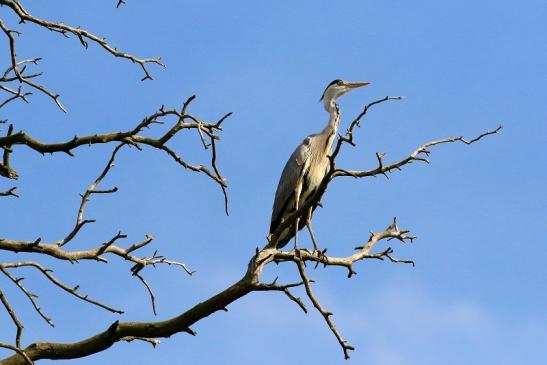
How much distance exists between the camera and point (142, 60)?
19.8ft

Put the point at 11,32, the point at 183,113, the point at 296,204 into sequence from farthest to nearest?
the point at 296,204, the point at 11,32, the point at 183,113


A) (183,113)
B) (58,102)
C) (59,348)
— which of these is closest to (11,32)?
(58,102)

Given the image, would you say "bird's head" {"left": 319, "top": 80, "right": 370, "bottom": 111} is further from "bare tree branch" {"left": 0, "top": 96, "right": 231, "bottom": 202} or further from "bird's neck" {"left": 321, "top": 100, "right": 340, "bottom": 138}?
"bare tree branch" {"left": 0, "top": 96, "right": 231, "bottom": 202}

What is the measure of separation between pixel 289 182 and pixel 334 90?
1379mm

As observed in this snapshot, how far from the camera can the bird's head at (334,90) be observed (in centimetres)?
980

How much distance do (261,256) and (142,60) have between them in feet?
4.58

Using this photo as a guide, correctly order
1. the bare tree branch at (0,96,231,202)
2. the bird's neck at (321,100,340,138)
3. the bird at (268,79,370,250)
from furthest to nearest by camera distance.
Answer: the bird's neck at (321,100,340,138)
the bird at (268,79,370,250)
the bare tree branch at (0,96,231,202)

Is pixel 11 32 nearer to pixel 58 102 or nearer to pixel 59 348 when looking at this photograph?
pixel 58 102

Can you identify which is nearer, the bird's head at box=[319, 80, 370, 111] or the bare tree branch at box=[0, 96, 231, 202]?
the bare tree branch at box=[0, 96, 231, 202]

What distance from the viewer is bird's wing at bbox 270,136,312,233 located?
8845 mm

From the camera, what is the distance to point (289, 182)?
8.93 m

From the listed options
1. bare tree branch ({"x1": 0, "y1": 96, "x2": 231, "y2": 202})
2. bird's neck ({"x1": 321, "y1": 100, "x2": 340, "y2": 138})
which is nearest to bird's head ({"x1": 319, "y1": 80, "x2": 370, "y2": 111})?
bird's neck ({"x1": 321, "y1": 100, "x2": 340, "y2": 138})

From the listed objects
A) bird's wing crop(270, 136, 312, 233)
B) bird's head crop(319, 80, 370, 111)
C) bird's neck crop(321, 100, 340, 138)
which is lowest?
bird's wing crop(270, 136, 312, 233)

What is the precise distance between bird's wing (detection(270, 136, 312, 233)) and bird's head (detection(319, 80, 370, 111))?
73cm
